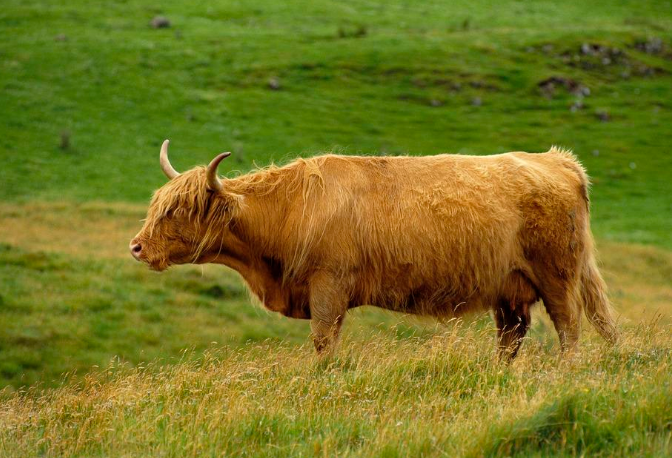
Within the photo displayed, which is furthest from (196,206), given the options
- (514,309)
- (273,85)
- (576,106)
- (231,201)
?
(576,106)

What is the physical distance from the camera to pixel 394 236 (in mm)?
8773

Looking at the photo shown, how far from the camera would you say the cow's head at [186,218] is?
8.91 meters

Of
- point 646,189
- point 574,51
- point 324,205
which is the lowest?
point 646,189

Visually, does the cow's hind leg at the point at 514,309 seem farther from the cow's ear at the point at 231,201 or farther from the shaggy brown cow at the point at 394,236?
the cow's ear at the point at 231,201

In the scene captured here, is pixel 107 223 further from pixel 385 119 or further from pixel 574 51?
pixel 574 51

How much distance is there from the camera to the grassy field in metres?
5.77

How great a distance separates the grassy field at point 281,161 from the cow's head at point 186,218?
1.25 metres

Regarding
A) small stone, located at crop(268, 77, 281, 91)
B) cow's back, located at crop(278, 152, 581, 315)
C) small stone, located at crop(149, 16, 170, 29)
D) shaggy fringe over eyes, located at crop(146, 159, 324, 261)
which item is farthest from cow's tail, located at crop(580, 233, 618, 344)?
small stone, located at crop(149, 16, 170, 29)

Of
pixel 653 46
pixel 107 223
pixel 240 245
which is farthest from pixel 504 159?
pixel 653 46

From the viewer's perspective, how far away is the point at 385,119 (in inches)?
1919

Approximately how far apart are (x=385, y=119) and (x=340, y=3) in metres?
23.9

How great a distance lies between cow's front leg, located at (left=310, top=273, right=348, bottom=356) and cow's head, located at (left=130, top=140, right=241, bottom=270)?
1.20 m

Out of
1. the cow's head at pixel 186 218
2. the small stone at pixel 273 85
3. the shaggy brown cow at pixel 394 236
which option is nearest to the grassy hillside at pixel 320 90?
the small stone at pixel 273 85

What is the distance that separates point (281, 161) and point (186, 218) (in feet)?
5.37
